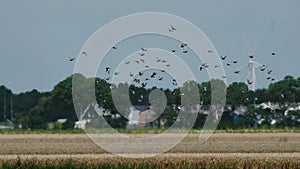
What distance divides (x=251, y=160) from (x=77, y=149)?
45.4 ft

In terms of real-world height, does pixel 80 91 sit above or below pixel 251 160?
above

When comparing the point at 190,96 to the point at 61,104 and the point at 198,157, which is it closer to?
the point at 198,157

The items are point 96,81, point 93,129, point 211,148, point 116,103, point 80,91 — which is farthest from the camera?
point 93,129

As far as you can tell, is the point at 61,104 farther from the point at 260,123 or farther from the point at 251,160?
the point at 251,160

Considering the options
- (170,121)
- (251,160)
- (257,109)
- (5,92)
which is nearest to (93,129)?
(170,121)

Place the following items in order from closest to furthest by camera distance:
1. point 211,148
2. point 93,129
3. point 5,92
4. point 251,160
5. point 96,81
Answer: point 251,160 → point 211,148 → point 96,81 → point 93,129 → point 5,92

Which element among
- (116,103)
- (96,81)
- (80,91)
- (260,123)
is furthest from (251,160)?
(260,123)

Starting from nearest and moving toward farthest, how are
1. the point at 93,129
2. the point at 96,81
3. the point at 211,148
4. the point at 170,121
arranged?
the point at 211,148 → the point at 96,81 → the point at 93,129 → the point at 170,121

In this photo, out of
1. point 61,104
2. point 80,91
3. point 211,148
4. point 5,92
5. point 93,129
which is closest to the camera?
point 211,148

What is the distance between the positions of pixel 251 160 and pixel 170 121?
182 ft

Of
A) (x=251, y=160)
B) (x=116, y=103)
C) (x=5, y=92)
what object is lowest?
(x=251, y=160)

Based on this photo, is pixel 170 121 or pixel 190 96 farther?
pixel 170 121

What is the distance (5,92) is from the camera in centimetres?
13988

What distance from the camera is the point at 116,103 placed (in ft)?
172
